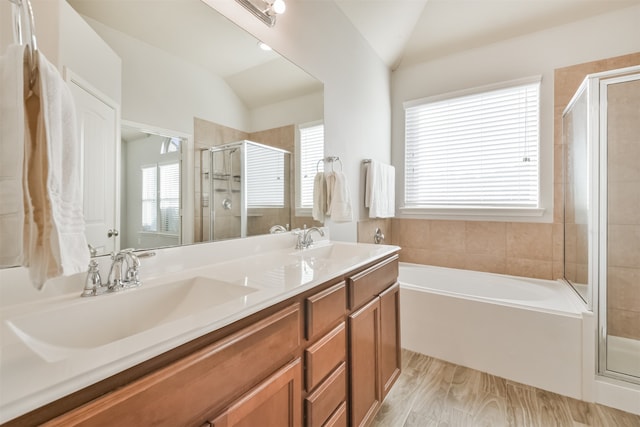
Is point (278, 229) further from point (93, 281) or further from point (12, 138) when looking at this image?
point (12, 138)

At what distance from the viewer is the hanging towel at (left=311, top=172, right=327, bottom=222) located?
1869 mm

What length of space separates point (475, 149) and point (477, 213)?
0.59 meters

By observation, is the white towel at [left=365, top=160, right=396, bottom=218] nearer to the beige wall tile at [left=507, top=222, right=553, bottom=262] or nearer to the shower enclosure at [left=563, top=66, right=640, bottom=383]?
the beige wall tile at [left=507, top=222, right=553, bottom=262]

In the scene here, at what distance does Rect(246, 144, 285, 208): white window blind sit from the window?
0.40 metres

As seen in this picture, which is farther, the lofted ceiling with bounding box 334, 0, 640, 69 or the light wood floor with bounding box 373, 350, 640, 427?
the lofted ceiling with bounding box 334, 0, 640, 69

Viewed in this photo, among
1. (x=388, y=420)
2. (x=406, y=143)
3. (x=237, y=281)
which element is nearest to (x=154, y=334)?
(x=237, y=281)

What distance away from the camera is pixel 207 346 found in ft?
2.02

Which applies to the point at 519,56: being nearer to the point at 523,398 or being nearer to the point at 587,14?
the point at 587,14

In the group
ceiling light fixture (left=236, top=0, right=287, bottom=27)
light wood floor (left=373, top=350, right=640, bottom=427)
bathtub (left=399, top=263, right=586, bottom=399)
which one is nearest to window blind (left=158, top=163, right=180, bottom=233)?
ceiling light fixture (left=236, top=0, right=287, bottom=27)

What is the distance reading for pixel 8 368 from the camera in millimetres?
451

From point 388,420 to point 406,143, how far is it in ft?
7.91

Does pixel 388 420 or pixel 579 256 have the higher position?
pixel 579 256

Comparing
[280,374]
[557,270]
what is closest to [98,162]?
[280,374]

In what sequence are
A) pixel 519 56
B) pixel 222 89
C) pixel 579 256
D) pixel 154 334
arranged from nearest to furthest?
pixel 154 334 → pixel 222 89 → pixel 579 256 → pixel 519 56
